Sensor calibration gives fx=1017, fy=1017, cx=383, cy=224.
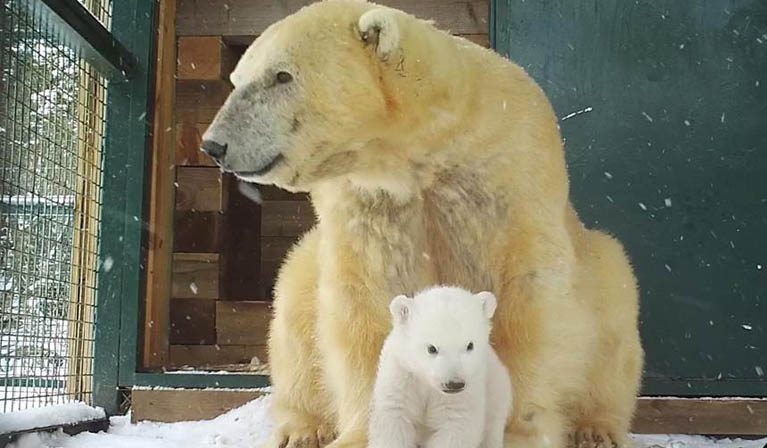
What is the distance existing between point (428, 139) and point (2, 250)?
1510 mm

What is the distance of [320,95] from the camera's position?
2.30 meters

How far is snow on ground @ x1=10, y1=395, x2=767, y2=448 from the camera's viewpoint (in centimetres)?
342

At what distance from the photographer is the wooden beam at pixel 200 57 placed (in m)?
5.48

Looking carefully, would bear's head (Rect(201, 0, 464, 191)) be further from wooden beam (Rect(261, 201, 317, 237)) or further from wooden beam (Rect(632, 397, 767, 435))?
wooden beam (Rect(261, 201, 317, 237))

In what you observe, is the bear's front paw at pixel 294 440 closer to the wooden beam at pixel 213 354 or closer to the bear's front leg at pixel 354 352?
the bear's front leg at pixel 354 352

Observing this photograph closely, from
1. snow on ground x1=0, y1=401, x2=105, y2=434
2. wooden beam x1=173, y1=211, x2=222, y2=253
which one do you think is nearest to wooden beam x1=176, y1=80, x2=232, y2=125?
wooden beam x1=173, y1=211, x2=222, y2=253

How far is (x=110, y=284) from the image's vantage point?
4.14 metres

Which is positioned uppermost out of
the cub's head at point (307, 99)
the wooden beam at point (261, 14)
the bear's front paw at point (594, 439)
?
the wooden beam at point (261, 14)

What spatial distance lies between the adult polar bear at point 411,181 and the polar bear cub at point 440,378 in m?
0.31

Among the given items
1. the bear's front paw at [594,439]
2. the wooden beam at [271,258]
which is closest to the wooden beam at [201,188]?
the wooden beam at [271,258]

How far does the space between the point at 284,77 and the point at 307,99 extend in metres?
0.07

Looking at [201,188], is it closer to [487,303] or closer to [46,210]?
[46,210]

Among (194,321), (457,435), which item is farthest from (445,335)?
(194,321)

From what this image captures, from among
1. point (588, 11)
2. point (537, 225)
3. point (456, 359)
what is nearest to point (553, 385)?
point (537, 225)
